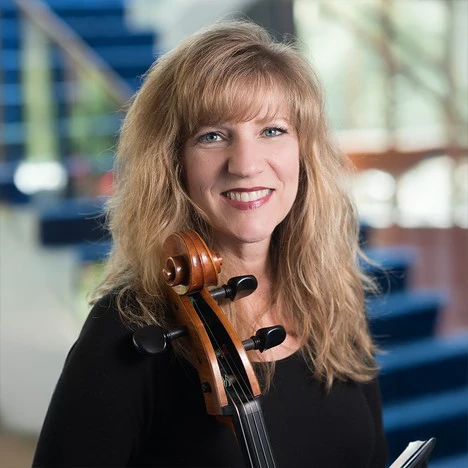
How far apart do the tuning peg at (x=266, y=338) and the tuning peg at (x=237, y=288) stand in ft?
0.20

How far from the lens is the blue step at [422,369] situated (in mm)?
3586

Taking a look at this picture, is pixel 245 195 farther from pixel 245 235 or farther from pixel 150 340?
pixel 150 340

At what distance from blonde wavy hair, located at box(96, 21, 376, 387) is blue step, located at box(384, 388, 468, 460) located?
1.75 metres

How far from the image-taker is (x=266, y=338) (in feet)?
4.29

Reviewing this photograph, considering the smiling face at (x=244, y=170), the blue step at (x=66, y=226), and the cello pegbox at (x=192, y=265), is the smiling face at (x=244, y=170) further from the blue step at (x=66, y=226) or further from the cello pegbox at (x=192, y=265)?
the blue step at (x=66, y=226)

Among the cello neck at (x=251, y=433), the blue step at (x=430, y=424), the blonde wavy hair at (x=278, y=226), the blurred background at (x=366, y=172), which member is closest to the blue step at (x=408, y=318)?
the blurred background at (x=366, y=172)

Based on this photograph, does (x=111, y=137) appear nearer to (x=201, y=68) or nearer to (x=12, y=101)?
(x=12, y=101)

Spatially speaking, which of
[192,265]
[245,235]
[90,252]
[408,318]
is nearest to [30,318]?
[90,252]

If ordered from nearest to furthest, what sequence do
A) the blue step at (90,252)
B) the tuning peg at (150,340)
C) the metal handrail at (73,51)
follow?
the tuning peg at (150,340) → the blue step at (90,252) → the metal handrail at (73,51)

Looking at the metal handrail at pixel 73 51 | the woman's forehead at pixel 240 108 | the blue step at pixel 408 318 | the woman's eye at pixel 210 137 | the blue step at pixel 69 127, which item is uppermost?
the metal handrail at pixel 73 51

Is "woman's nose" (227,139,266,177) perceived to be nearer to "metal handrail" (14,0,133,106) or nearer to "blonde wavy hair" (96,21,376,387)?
"blonde wavy hair" (96,21,376,387)

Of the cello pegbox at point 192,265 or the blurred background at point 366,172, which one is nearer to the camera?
the cello pegbox at point 192,265

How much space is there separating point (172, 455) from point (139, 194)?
39cm

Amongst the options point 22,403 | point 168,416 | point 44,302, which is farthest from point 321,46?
point 168,416
